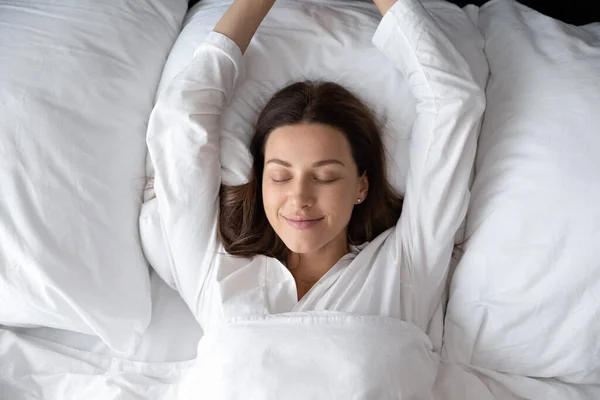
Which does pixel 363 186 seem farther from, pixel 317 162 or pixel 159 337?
pixel 159 337

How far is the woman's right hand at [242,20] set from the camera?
124 centimetres

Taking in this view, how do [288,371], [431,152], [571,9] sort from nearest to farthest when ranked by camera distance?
1. [288,371]
2. [431,152]
3. [571,9]

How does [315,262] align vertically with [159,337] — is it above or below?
above

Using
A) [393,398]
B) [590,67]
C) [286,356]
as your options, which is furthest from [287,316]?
[590,67]

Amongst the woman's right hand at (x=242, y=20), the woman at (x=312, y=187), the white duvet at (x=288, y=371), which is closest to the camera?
the white duvet at (x=288, y=371)

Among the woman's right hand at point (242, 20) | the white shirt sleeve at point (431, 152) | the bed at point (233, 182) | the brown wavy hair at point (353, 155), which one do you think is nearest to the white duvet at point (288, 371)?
the bed at point (233, 182)

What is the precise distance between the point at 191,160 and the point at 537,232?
66cm

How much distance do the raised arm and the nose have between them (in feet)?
0.64

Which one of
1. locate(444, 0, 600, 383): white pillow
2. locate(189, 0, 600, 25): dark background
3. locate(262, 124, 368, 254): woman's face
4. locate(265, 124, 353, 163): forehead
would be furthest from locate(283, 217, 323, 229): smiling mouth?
locate(189, 0, 600, 25): dark background

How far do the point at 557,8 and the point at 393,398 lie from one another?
3.44 feet

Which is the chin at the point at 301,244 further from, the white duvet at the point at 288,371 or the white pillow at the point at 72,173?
the white pillow at the point at 72,173

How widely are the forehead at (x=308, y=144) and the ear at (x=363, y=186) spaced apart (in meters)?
0.06

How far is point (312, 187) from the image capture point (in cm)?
110

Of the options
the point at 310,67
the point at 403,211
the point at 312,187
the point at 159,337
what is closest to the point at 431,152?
the point at 403,211
